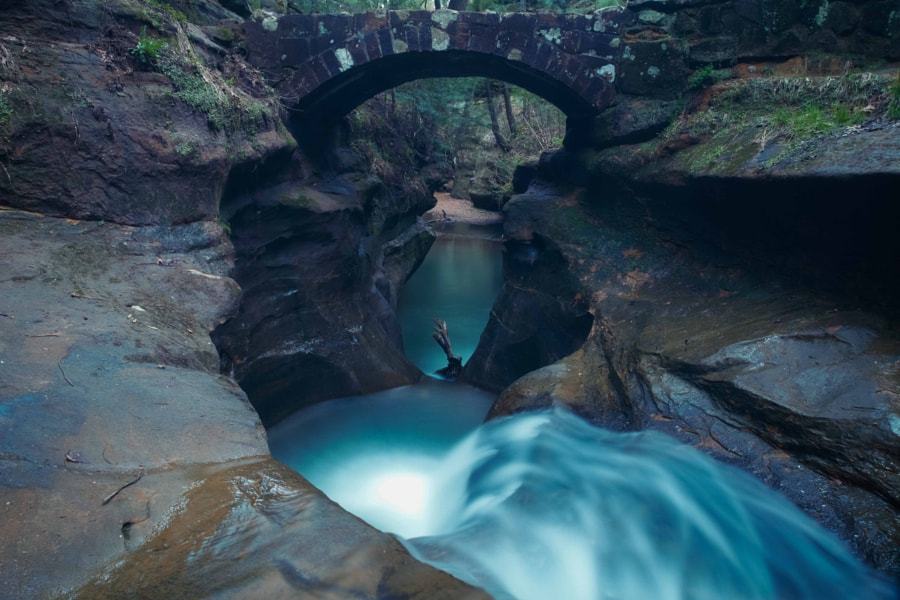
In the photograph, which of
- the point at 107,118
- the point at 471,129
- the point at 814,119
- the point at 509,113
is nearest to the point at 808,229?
the point at 814,119

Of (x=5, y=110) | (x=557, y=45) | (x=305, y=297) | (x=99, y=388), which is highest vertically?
(x=557, y=45)

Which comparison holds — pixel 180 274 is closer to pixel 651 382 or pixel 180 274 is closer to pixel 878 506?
pixel 651 382

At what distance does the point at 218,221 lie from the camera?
5.84m

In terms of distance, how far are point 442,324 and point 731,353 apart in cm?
608

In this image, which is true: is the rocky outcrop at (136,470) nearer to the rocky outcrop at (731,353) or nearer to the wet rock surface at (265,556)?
the wet rock surface at (265,556)

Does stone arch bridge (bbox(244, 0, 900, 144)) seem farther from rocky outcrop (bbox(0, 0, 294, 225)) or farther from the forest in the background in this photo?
the forest in the background

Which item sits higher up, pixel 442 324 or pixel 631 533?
pixel 631 533

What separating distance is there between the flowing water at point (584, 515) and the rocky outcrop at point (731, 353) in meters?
0.22

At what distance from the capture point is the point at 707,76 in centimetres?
710

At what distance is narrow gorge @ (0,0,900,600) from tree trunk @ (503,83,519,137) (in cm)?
1165

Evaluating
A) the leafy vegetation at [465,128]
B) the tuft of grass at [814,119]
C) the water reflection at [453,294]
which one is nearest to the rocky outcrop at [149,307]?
the water reflection at [453,294]

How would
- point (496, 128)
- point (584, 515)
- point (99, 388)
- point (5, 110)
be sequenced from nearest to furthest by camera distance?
1. point (99, 388)
2. point (584, 515)
3. point (5, 110)
4. point (496, 128)

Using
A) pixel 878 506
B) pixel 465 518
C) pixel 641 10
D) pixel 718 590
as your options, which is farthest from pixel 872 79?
pixel 465 518

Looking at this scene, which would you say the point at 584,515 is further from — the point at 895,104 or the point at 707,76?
the point at 707,76
